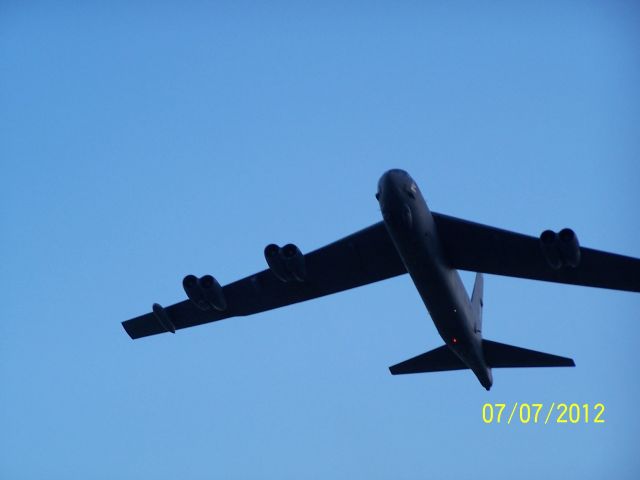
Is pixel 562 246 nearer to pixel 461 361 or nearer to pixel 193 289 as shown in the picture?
pixel 461 361

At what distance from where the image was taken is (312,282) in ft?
92.4

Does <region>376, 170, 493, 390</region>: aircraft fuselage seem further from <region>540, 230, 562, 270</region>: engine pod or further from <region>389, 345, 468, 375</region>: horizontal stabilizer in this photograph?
<region>540, 230, 562, 270</region>: engine pod

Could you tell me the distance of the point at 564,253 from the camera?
2248 centimetres

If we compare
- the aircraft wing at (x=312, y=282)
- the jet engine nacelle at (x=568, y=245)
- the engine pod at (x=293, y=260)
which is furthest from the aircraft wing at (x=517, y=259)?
the engine pod at (x=293, y=260)

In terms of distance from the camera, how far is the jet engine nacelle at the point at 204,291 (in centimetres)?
2658

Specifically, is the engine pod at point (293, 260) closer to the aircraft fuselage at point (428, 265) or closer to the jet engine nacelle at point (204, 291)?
the jet engine nacelle at point (204, 291)

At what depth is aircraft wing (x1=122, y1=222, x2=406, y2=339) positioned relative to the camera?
26.6 m

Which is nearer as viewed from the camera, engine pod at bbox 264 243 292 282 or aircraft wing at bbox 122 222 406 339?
engine pod at bbox 264 243 292 282

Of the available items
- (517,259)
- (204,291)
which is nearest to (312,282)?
(204,291)

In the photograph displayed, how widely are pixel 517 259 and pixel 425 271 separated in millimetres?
3890

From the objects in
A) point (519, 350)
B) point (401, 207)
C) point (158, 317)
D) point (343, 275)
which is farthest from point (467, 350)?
point (158, 317)

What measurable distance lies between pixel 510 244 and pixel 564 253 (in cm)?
299

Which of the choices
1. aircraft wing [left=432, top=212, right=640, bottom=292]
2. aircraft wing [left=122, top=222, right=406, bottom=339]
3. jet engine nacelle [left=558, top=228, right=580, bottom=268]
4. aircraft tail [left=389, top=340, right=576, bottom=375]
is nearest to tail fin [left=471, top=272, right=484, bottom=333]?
aircraft tail [left=389, top=340, right=576, bottom=375]

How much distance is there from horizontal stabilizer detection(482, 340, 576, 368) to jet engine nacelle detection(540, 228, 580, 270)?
6147 millimetres
